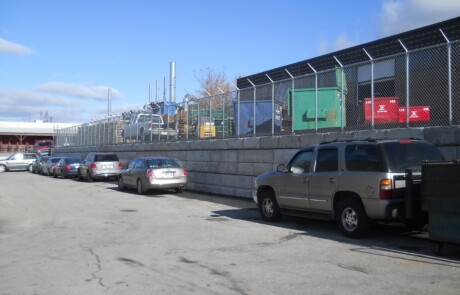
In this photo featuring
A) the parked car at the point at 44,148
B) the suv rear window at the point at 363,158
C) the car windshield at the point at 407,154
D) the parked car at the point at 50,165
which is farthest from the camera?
the parked car at the point at 44,148

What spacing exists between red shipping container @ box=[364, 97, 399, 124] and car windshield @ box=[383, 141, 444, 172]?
3.10m

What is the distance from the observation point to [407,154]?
8133mm

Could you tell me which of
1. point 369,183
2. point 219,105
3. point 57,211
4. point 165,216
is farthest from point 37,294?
point 219,105

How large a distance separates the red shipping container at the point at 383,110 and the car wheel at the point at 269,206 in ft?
11.9

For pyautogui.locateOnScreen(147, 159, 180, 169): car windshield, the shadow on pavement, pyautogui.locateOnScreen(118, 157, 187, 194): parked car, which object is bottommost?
the shadow on pavement

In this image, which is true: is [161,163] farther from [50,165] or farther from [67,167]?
[50,165]

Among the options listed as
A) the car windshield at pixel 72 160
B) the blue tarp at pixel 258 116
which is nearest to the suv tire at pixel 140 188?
the blue tarp at pixel 258 116

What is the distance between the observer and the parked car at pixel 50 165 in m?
31.5

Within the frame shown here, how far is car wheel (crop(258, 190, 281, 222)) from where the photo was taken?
10.7 m

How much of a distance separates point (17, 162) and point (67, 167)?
14.6 metres

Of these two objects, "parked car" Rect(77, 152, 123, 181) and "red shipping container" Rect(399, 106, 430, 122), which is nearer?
"red shipping container" Rect(399, 106, 430, 122)

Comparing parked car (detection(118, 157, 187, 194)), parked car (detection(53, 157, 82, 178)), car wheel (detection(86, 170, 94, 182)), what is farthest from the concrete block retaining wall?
parked car (detection(53, 157, 82, 178))

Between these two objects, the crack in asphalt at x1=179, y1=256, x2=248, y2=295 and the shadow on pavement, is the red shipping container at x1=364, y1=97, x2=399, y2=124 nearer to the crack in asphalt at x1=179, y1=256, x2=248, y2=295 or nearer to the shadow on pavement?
the shadow on pavement

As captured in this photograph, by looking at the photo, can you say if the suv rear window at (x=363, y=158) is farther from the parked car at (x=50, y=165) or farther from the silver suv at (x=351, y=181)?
the parked car at (x=50, y=165)
